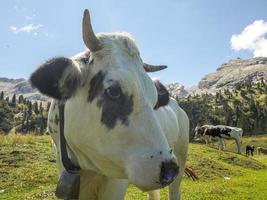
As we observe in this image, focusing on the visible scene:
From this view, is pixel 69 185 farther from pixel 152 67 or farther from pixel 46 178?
pixel 46 178

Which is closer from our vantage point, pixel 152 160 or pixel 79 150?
pixel 152 160

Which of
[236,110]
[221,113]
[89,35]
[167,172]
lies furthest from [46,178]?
[221,113]

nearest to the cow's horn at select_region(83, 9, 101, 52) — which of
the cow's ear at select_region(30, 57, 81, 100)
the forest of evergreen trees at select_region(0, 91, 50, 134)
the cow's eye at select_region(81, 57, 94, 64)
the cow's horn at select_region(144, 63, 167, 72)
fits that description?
the cow's eye at select_region(81, 57, 94, 64)

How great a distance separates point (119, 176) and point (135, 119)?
29.1 inches

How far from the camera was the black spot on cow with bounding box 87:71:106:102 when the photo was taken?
4.39 m

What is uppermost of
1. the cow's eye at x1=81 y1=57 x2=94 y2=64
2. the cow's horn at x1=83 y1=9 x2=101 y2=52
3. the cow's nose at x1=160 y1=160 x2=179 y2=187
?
the cow's horn at x1=83 y1=9 x2=101 y2=52

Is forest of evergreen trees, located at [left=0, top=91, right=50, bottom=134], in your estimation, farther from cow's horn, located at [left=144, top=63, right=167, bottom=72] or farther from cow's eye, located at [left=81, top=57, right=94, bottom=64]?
cow's eye, located at [left=81, top=57, right=94, bottom=64]

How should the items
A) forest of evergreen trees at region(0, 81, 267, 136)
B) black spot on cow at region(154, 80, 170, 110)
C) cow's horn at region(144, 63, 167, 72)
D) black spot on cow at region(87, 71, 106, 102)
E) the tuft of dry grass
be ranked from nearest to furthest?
1. black spot on cow at region(87, 71, 106, 102)
2. cow's horn at region(144, 63, 167, 72)
3. black spot on cow at region(154, 80, 170, 110)
4. the tuft of dry grass
5. forest of evergreen trees at region(0, 81, 267, 136)

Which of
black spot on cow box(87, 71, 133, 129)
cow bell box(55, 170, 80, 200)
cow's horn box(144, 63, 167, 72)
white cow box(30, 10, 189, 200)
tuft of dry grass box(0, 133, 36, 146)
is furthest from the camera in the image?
tuft of dry grass box(0, 133, 36, 146)

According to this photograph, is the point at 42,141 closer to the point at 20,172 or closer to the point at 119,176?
the point at 20,172

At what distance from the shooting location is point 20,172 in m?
16.8

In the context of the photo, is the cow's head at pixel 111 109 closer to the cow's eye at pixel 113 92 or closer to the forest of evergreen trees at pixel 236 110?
the cow's eye at pixel 113 92

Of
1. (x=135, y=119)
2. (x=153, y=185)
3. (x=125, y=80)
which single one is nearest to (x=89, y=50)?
(x=125, y=80)

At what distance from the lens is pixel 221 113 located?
137m
